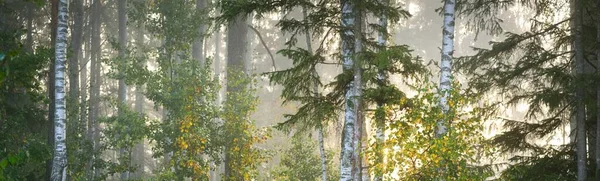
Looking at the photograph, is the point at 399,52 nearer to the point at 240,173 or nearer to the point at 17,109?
the point at 240,173

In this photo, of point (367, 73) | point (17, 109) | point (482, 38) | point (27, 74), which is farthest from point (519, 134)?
point (482, 38)

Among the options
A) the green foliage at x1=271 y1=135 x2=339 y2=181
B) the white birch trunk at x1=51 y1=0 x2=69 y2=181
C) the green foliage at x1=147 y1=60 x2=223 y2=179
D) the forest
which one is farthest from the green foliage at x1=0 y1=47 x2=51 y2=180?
the green foliage at x1=271 y1=135 x2=339 y2=181

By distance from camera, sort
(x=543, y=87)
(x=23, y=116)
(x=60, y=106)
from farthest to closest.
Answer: (x=23, y=116), (x=60, y=106), (x=543, y=87)

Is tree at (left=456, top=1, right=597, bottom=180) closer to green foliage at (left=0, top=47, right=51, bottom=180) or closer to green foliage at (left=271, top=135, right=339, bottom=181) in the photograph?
green foliage at (left=271, top=135, right=339, bottom=181)

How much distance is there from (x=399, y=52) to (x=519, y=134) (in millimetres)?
4139

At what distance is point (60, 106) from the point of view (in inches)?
573

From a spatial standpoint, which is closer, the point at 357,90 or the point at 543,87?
the point at 357,90

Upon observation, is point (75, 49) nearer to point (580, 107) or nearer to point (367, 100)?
point (367, 100)

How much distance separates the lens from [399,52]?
32.8 feet

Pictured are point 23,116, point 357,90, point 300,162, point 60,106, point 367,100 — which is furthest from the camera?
point 300,162

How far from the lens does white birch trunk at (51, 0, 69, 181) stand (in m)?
14.3

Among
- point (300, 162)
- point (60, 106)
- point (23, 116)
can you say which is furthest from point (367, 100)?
point (23, 116)

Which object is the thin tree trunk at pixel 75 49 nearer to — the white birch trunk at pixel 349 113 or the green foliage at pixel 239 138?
the green foliage at pixel 239 138

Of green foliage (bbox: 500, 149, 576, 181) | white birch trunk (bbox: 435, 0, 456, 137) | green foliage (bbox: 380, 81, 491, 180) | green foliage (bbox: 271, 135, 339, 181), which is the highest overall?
white birch trunk (bbox: 435, 0, 456, 137)
